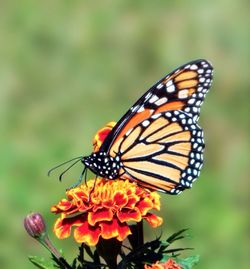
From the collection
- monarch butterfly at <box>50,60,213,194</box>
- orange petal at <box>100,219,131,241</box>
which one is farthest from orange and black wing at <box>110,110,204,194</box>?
orange petal at <box>100,219,131,241</box>

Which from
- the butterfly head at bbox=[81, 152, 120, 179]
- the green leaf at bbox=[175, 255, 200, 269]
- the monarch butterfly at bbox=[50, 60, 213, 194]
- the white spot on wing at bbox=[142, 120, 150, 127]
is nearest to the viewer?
the green leaf at bbox=[175, 255, 200, 269]

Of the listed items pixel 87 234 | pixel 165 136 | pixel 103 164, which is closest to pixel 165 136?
pixel 165 136

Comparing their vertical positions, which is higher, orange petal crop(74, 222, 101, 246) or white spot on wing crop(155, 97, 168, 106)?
white spot on wing crop(155, 97, 168, 106)

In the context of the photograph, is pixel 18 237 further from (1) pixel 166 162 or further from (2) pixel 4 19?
(2) pixel 4 19

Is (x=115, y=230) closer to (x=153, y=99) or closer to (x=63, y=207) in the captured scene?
(x=63, y=207)

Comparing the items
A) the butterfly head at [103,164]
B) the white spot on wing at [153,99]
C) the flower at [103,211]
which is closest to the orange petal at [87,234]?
the flower at [103,211]

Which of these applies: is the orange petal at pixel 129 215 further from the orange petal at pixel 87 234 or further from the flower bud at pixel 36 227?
the flower bud at pixel 36 227

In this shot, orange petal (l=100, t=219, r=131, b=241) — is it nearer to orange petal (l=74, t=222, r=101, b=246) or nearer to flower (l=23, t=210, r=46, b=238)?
orange petal (l=74, t=222, r=101, b=246)
